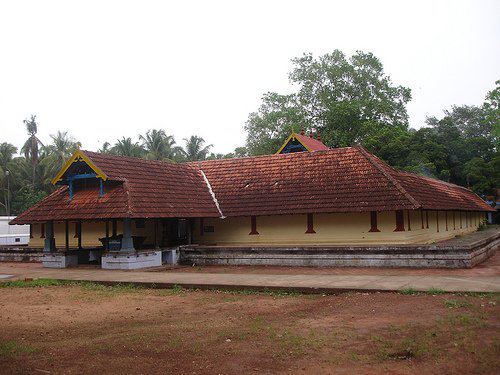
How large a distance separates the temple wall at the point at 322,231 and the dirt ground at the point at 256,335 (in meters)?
8.48

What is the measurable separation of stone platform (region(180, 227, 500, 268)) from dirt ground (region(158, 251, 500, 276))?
260 millimetres

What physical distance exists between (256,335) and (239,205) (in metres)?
13.9

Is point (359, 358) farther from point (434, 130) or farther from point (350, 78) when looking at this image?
point (434, 130)

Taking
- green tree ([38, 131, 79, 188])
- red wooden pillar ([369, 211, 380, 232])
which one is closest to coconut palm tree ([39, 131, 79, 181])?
green tree ([38, 131, 79, 188])

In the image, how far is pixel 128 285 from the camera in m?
13.9

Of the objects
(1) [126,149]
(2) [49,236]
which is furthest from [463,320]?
(1) [126,149]

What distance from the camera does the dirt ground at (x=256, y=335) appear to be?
6148 mm

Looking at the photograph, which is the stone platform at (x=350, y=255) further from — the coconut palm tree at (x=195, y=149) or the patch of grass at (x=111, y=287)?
the coconut palm tree at (x=195, y=149)

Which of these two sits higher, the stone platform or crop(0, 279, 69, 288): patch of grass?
the stone platform

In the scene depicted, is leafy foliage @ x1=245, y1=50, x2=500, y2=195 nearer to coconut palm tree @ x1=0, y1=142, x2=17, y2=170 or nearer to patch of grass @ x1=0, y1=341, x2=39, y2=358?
coconut palm tree @ x1=0, y1=142, x2=17, y2=170

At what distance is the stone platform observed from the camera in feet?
50.7

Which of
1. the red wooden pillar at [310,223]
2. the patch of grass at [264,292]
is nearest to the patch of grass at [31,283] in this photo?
the patch of grass at [264,292]

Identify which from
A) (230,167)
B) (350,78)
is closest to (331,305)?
(230,167)

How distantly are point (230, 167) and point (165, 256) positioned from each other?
21.7 ft
